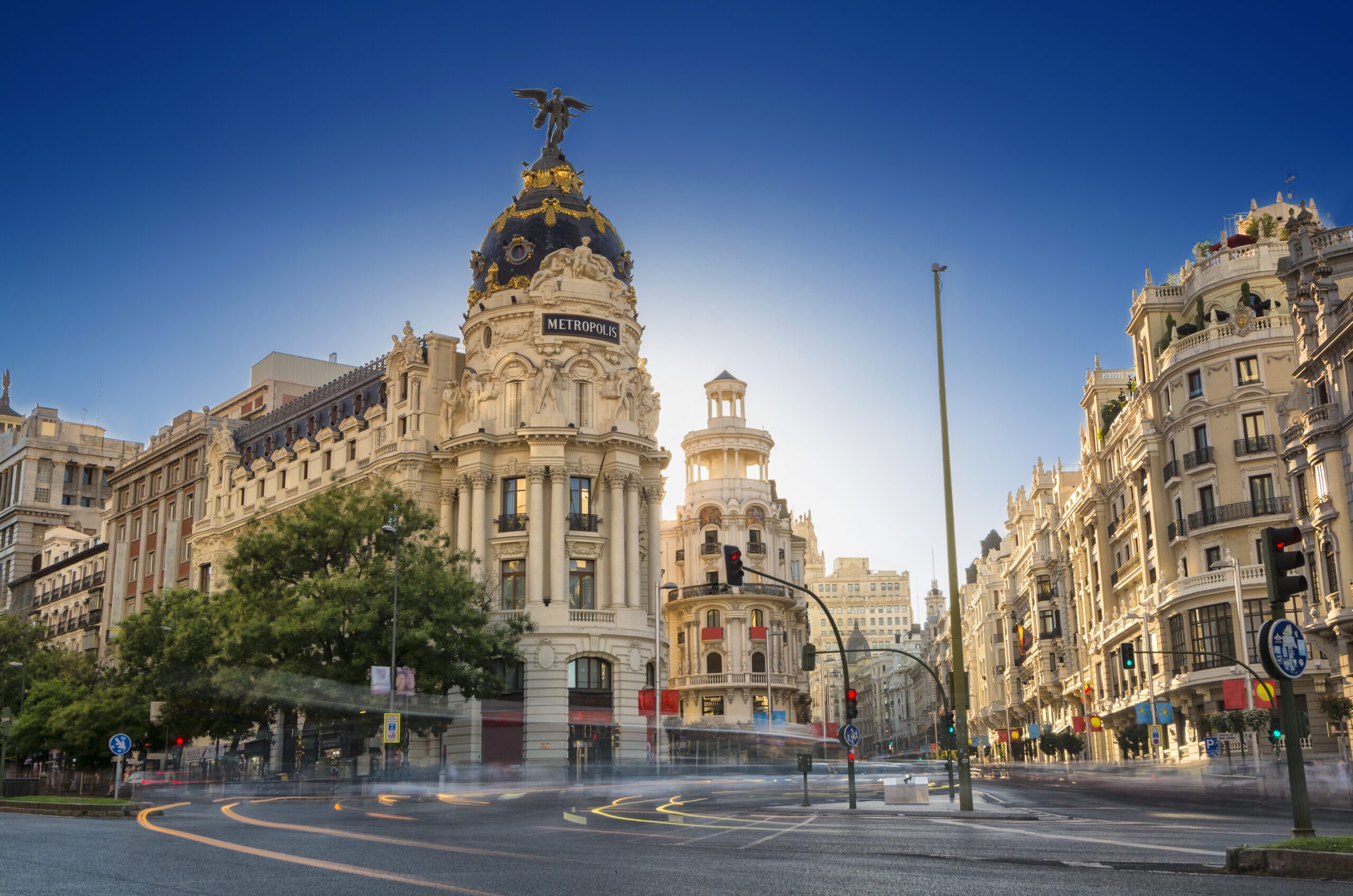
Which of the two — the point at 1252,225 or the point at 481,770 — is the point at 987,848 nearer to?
the point at 481,770

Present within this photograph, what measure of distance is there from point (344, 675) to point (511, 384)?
19.2 metres

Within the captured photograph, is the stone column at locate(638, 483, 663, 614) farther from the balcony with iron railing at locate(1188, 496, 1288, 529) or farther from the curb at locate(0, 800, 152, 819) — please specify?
the curb at locate(0, 800, 152, 819)

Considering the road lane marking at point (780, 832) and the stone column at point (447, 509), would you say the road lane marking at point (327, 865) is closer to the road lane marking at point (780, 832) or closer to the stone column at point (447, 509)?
the road lane marking at point (780, 832)

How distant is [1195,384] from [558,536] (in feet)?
99.4

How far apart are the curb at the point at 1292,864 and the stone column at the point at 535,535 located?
158ft

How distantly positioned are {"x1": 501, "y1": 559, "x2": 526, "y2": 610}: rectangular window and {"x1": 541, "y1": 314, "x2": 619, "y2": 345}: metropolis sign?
1145 cm

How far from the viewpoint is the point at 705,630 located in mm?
90438

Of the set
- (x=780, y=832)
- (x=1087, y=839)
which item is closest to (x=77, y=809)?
(x=780, y=832)

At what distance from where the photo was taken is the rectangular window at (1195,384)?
5634cm

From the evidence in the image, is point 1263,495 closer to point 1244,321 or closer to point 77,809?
point 1244,321

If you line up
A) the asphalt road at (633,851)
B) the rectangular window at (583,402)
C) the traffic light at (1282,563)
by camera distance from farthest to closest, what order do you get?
the rectangular window at (583,402) < the traffic light at (1282,563) < the asphalt road at (633,851)

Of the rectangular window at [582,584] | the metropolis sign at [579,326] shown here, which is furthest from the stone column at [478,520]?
the metropolis sign at [579,326]

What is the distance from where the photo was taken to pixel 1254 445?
177 feet

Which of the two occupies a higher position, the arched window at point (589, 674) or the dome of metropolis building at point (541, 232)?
the dome of metropolis building at point (541, 232)
